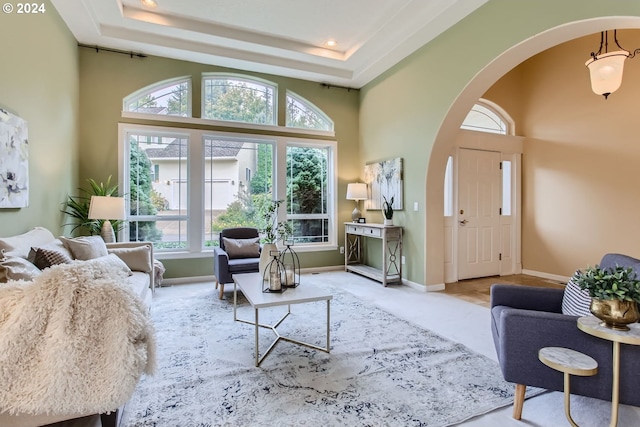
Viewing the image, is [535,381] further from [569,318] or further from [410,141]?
[410,141]

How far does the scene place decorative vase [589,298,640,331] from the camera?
1.40m

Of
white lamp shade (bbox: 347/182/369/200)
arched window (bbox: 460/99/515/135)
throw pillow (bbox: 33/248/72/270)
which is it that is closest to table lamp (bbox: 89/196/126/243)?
throw pillow (bbox: 33/248/72/270)

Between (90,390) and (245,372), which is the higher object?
(90,390)

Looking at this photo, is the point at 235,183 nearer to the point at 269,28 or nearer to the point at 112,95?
the point at 112,95

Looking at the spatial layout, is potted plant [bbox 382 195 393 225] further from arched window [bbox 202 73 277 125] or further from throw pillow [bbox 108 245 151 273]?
throw pillow [bbox 108 245 151 273]

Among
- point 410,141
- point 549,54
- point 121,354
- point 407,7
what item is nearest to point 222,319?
point 121,354

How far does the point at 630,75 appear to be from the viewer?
4105 millimetres

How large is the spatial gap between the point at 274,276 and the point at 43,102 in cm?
299

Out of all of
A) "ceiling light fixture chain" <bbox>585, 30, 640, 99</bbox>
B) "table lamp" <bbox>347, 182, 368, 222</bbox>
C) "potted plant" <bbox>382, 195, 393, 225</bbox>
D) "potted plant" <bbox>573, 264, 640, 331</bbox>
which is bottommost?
"potted plant" <bbox>573, 264, 640, 331</bbox>

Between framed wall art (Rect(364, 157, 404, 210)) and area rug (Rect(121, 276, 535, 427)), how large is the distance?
86.2 inches

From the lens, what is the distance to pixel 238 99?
5.18 meters

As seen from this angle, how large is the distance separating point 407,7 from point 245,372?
4077 mm

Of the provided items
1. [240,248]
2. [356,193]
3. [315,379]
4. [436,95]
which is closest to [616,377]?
[315,379]

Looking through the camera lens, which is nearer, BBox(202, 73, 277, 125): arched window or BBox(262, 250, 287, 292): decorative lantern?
BBox(262, 250, 287, 292): decorative lantern
